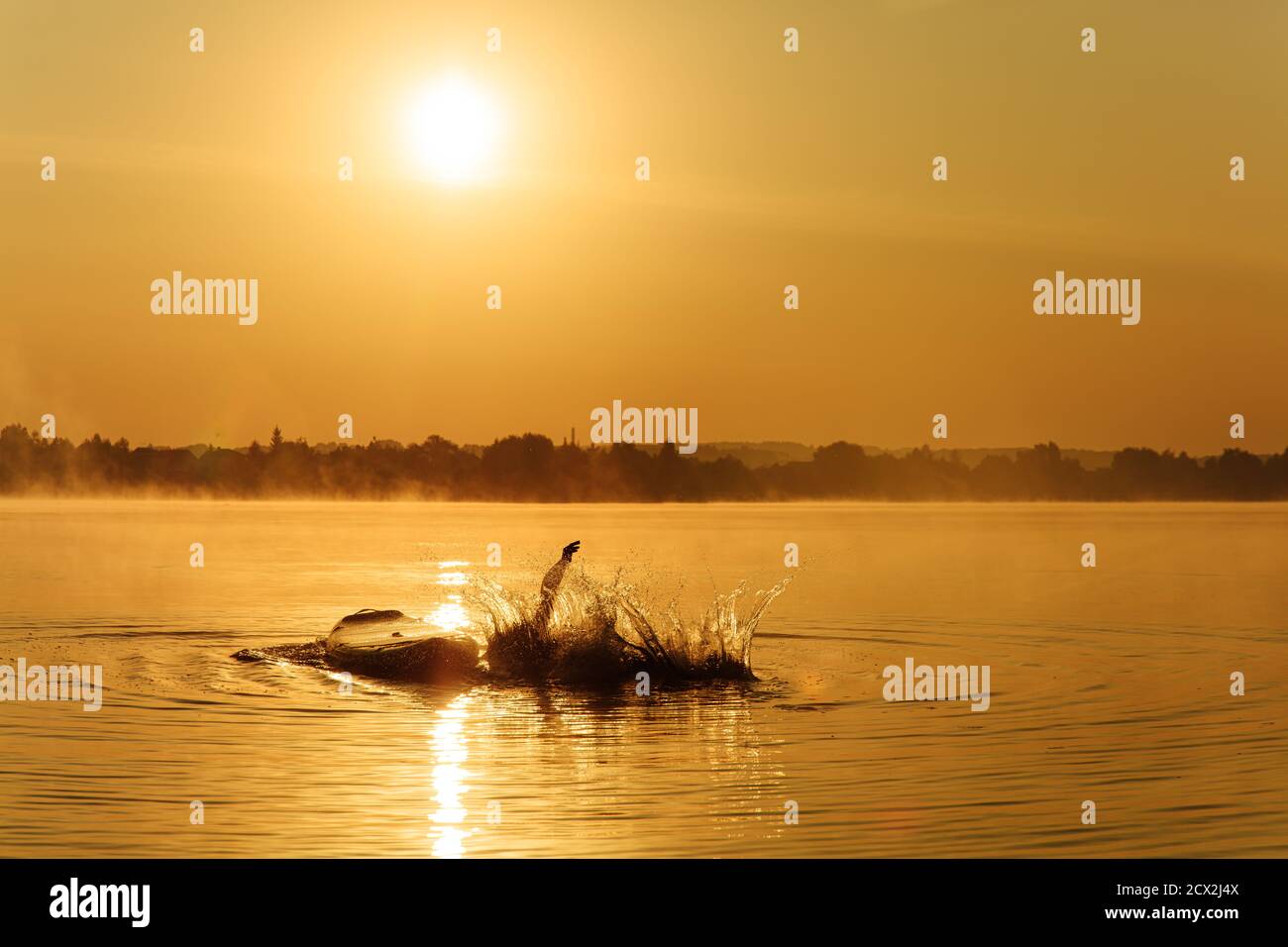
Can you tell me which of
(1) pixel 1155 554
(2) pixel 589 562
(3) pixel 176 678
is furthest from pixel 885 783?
(1) pixel 1155 554

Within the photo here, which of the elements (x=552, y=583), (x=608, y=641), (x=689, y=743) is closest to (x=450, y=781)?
(x=689, y=743)

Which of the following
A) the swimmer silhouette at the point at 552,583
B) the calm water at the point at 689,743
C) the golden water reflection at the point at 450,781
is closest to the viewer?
the golden water reflection at the point at 450,781

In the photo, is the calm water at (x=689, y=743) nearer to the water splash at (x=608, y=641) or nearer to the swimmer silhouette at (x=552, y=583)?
the water splash at (x=608, y=641)

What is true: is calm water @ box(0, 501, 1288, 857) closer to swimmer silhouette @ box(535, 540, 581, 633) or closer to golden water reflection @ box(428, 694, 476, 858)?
golden water reflection @ box(428, 694, 476, 858)

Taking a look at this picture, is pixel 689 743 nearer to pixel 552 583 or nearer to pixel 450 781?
pixel 450 781

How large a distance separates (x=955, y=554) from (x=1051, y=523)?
39.6m

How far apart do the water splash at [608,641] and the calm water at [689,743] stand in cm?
96

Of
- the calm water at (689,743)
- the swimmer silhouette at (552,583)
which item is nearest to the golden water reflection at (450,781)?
the calm water at (689,743)

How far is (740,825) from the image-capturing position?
567 inches

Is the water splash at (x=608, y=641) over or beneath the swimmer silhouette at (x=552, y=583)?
beneath

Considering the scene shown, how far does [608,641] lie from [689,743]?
601 cm

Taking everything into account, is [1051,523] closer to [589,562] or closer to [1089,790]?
[589,562]

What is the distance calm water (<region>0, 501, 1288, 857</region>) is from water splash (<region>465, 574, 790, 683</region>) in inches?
37.7

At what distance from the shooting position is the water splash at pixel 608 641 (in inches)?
939
